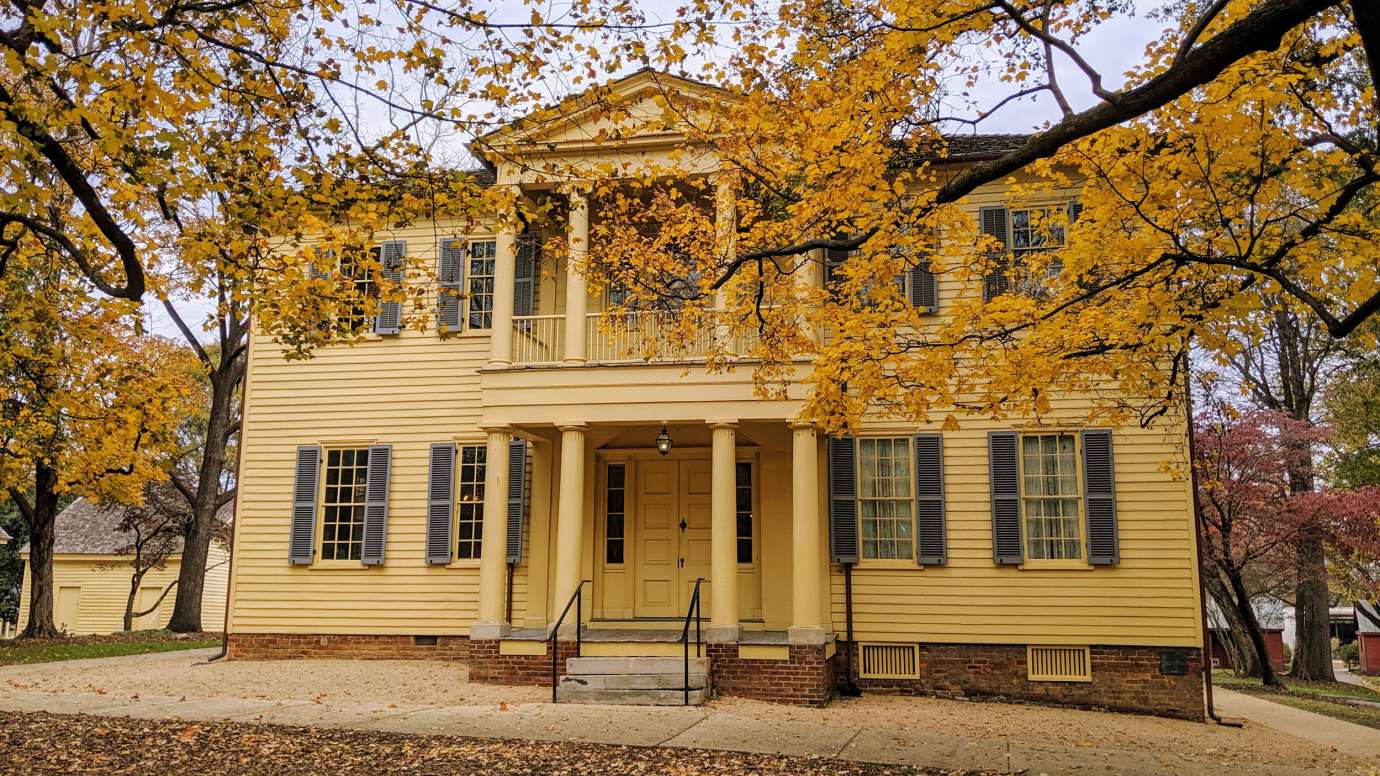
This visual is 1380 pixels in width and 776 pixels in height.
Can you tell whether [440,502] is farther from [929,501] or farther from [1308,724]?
[1308,724]

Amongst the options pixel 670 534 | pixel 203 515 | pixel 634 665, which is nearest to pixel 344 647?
pixel 670 534

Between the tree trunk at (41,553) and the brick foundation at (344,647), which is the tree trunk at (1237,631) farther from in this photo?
the tree trunk at (41,553)

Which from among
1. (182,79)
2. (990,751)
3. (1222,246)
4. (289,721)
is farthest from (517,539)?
(1222,246)

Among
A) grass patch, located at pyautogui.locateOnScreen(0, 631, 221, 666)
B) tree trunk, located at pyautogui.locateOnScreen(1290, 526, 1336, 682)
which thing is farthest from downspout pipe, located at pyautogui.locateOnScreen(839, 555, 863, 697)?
tree trunk, located at pyautogui.locateOnScreen(1290, 526, 1336, 682)

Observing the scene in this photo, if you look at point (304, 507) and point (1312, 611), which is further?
point (1312, 611)

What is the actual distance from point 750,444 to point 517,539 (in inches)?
135

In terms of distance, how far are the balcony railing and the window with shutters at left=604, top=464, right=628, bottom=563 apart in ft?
5.80

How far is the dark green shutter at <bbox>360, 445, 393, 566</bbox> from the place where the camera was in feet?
47.0

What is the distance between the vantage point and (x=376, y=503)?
14.5 m

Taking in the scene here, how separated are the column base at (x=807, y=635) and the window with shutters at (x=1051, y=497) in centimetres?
313

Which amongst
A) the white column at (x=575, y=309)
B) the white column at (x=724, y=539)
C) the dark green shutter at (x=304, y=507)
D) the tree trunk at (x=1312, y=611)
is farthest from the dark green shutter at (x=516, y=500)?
the tree trunk at (x=1312, y=611)

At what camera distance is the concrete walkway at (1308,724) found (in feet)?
33.7

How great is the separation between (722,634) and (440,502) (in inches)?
192

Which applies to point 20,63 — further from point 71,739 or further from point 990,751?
point 990,751
